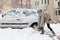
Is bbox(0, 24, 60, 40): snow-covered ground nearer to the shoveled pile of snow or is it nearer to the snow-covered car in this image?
the shoveled pile of snow

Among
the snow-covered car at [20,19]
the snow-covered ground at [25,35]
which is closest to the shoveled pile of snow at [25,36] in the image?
the snow-covered ground at [25,35]

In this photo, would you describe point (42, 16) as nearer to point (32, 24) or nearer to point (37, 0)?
point (32, 24)

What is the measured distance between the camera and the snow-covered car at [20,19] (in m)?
15.7

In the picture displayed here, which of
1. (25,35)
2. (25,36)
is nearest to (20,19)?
(25,35)

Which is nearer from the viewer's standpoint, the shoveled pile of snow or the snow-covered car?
the shoveled pile of snow

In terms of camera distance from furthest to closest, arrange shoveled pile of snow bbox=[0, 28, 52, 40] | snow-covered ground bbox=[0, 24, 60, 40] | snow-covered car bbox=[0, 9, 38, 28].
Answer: snow-covered car bbox=[0, 9, 38, 28] < snow-covered ground bbox=[0, 24, 60, 40] < shoveled pile of snow bbox=[0, 28, 52, 40]

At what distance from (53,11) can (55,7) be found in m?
0.99

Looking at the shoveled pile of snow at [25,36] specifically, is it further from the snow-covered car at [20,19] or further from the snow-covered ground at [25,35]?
the snow-covered car at [20,19]

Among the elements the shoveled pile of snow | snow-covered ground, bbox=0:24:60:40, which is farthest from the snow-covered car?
the shoveled pile of snow

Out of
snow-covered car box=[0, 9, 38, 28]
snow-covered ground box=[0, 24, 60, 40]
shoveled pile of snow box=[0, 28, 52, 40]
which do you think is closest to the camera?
shoveled pile of snow box=[0, 28, 52, 40]

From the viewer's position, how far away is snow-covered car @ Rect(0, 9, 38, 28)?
51.6ft

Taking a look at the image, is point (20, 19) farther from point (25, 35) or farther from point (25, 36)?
point (25, 36)

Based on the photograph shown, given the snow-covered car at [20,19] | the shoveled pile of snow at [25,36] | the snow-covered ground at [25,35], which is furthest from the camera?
the snow-covered car at [20,19]

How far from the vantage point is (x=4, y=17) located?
16156mm
